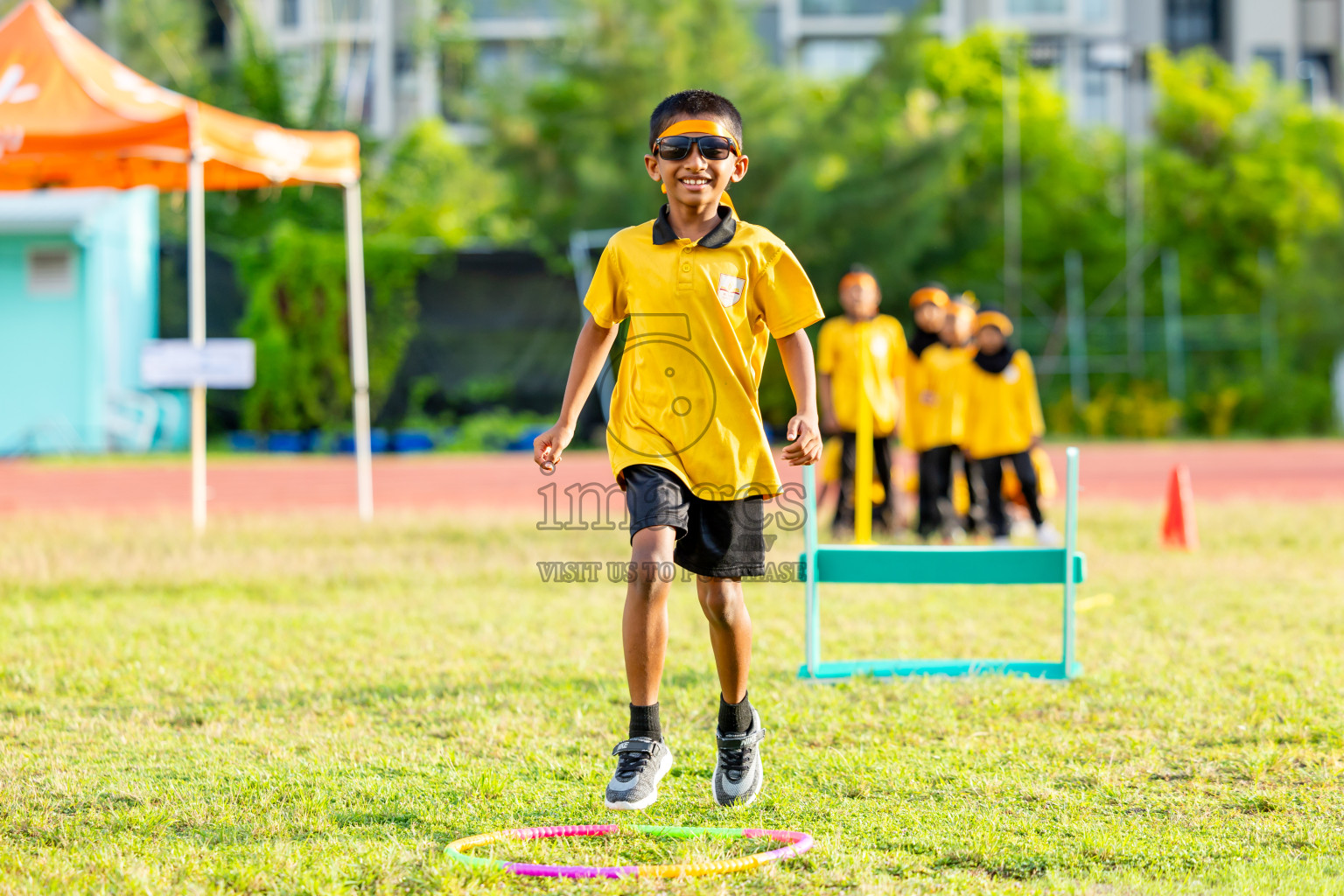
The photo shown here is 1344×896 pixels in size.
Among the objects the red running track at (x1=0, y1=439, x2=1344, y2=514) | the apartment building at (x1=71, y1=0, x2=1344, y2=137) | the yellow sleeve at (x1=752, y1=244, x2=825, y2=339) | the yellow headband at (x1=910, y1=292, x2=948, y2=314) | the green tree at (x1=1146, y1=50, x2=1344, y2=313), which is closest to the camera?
the yellow sleeve at (x1=752, y1=244, x2=825, y2=339)

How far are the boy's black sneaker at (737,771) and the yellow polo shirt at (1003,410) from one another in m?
6.45

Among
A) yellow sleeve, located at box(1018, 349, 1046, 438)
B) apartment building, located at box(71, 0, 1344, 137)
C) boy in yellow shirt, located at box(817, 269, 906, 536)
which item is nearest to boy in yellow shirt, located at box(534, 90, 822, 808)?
boy in yellow shirt, located at box(817, 269, 906, 536)

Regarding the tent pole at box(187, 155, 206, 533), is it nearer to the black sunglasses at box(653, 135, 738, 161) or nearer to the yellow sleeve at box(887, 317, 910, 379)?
the yellow sleeve at box(887, 317, 910, 379)

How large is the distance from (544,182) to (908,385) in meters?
16.3

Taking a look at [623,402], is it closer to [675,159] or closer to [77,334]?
[675,159]

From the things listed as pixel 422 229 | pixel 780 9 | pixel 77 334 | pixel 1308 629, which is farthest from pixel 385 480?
pixel 780 9

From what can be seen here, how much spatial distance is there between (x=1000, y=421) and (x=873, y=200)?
14.9 meters

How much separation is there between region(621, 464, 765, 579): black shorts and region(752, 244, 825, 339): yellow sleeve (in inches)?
19.4

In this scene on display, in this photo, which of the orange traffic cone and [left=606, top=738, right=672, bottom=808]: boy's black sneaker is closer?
[left=606, top=738, right=672, bottom=808]: boy's black sneaker

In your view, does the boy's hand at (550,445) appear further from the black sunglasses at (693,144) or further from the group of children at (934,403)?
the group of children at (934,403)

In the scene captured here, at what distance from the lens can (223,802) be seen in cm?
388

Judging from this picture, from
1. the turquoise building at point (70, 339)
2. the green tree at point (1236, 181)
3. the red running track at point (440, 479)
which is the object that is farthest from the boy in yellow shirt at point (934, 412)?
the green tree at point (1236, 181)

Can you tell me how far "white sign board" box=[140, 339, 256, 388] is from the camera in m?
10.0

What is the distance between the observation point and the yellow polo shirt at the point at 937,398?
10.3m
